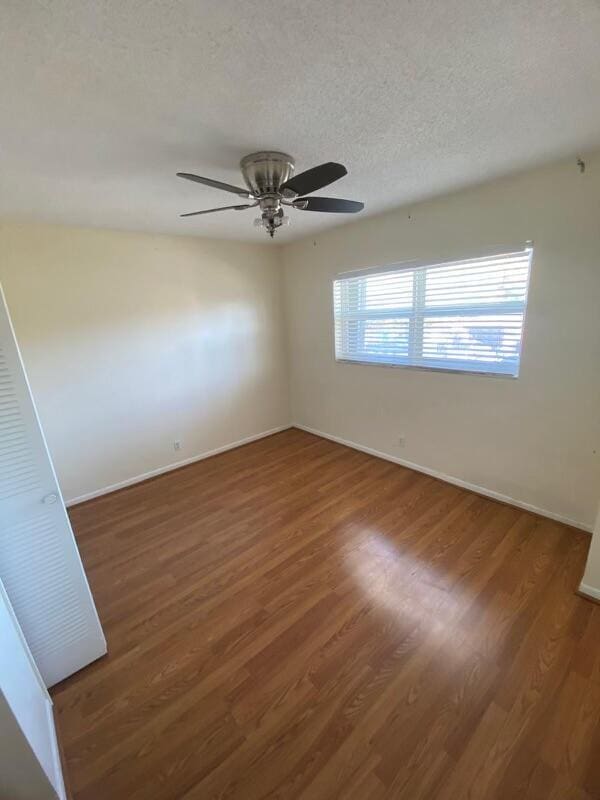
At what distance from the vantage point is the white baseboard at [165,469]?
2865 millimetres

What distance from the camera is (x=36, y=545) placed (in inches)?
49.9

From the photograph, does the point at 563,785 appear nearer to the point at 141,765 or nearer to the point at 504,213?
the point at 141,765

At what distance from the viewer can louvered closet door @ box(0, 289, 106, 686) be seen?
1140 mm

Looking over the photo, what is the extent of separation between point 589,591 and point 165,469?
3.43 metres

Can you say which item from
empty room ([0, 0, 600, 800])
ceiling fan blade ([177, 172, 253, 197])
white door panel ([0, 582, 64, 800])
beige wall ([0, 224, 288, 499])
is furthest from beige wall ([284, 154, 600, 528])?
white door panel ([0, 582, 64, 800])

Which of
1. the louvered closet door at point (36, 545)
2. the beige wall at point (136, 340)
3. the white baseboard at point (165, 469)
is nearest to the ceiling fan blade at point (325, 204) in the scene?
the louvered closet door at point (36, 545)

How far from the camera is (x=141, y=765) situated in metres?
1.14

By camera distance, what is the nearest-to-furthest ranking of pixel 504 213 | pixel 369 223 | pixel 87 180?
1. pixel 87 180
2. pixel 504 213
3. pixel 369 223

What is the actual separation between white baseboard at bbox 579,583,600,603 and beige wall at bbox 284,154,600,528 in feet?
2.07

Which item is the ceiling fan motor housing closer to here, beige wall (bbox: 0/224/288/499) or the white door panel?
beige wall (bbox: 0/224/288/499)

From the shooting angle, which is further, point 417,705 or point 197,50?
point 417,705

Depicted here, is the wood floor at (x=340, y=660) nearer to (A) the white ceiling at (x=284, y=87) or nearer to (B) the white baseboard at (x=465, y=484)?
(B) the white baseboard at (x=465, y=484)

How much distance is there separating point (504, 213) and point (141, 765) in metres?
3.43

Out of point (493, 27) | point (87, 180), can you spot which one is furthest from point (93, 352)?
point (493, 27)
